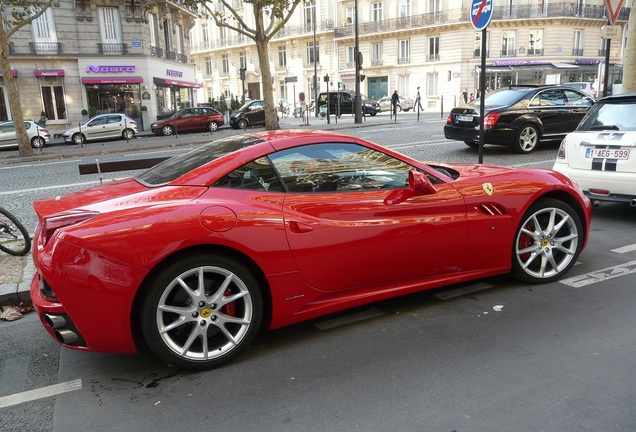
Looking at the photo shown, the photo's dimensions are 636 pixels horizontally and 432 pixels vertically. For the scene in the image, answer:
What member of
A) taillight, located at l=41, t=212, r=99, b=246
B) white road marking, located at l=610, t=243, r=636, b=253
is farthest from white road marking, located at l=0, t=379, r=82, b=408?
white road marking, located at l=610, t=243, r=636, b=253

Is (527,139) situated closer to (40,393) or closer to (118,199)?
(118,199)

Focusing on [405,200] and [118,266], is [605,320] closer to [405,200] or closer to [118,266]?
[405,200]

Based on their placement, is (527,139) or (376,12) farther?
(376,12)

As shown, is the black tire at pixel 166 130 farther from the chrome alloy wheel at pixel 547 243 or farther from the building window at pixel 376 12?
the building window at pixel 376 12

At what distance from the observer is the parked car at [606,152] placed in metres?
5.99

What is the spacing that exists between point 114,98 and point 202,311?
31407mm

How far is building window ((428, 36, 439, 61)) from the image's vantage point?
164 feet

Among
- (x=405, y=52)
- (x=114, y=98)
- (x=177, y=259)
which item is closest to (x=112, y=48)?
(x=114, y=98)

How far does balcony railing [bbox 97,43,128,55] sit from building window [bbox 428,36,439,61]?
1174 inches

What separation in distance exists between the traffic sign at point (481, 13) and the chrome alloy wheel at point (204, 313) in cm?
550

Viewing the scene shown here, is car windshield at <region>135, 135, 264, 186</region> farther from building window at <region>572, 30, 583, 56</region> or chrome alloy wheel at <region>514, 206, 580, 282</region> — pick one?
building window at <region>572, 30, 583, 56</region>

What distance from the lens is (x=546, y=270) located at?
4.45 meters

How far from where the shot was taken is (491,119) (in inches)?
477

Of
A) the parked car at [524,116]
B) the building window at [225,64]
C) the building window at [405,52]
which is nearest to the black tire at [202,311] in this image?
the parked car at [524,116]
